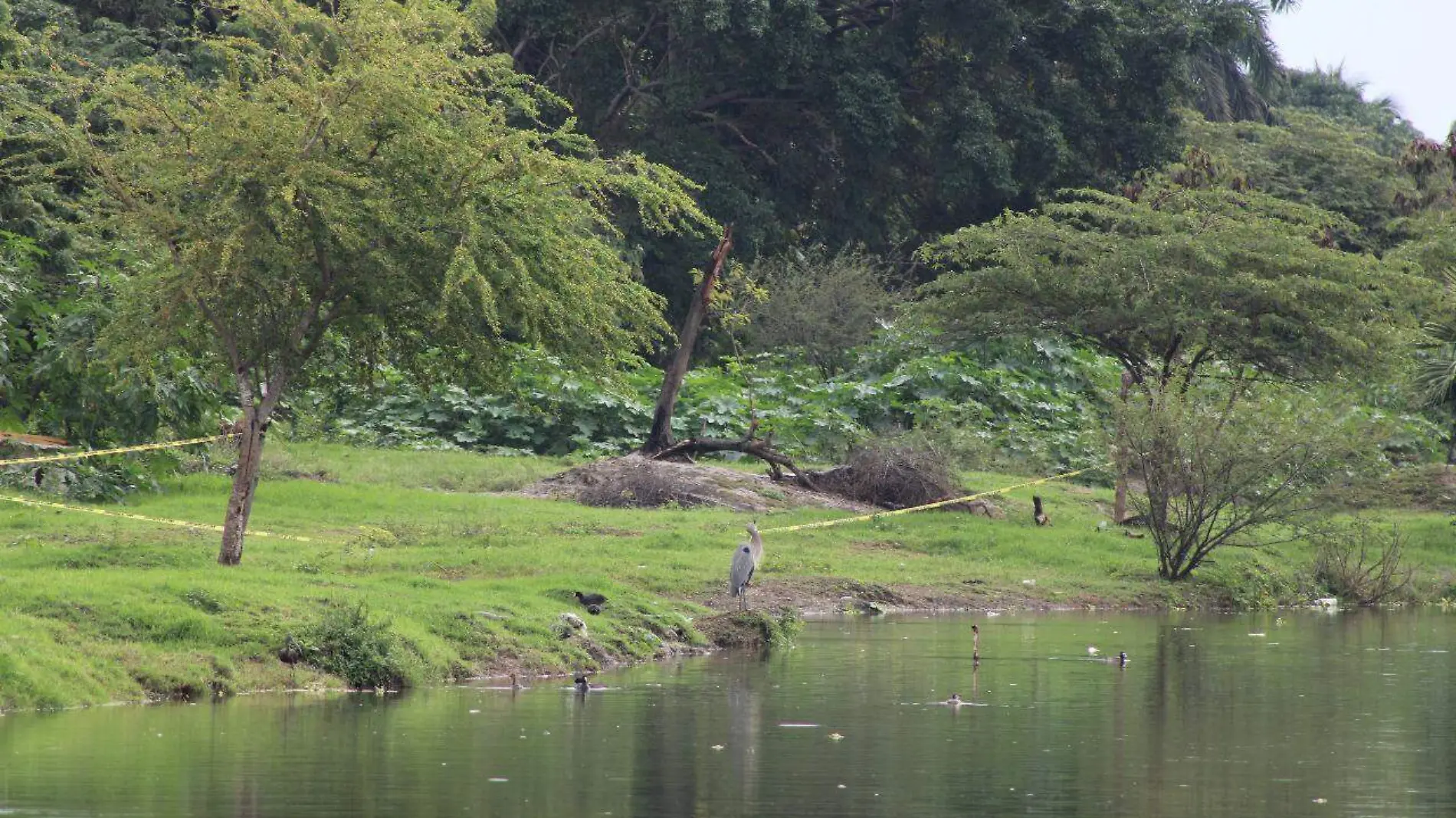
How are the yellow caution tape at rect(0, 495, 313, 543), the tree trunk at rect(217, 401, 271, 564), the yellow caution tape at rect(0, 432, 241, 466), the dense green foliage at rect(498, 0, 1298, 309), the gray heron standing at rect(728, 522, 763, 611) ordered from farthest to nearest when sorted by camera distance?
the dense green foliage at rect(498, 0, 1298, 309)
the yellow caution tape at rect(0, 495, 313, 543)
the yellow caution tape at rect(0, 432, 241, 466)
the gray heron standing at rect(728, 522, 763, 611)
the tree trunk at rect(217, 401, 271, 564)

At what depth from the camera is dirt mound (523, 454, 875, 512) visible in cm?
3133

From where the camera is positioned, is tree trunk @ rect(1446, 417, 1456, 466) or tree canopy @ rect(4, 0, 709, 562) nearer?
tree canopy @ rect(4, 0, 709, 562)

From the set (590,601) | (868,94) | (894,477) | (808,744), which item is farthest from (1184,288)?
(808,744)

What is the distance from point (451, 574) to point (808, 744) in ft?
30.5

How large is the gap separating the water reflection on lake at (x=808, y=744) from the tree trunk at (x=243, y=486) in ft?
12.8

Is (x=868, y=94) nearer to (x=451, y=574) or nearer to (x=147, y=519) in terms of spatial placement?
(x=147, y=519)

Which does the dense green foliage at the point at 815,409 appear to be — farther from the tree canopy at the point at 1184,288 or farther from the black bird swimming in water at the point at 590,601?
the black bird swimming in water at the point at 590,601

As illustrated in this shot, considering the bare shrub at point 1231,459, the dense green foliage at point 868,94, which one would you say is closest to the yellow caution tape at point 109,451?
the bare shrub at point 1231,459

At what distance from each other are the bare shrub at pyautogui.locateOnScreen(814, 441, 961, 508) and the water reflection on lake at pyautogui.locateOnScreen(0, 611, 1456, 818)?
37.7 feet

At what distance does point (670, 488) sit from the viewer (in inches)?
1241

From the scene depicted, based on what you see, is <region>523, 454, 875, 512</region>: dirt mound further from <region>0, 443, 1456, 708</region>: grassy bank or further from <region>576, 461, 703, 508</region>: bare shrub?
<region>0, 443, 1456, 708</region>: grassy bank

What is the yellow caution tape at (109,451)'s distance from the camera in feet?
79.7

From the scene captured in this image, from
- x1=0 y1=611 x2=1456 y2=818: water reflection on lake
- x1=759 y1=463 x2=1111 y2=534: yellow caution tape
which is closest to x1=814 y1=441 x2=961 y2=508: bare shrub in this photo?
x1=759 y1=463 x2=1111 y2=534: yellow caution tape

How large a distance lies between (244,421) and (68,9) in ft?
80.8
